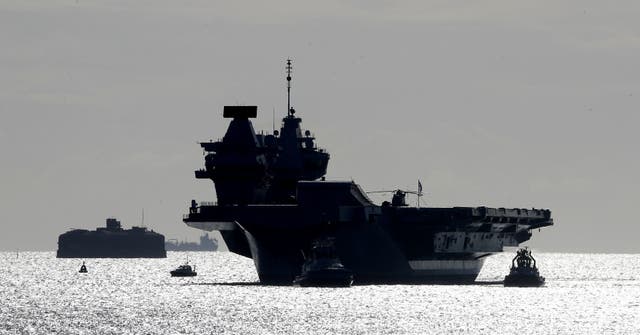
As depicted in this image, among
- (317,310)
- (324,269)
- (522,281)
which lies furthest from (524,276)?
(317,310)

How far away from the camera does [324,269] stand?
143250mm

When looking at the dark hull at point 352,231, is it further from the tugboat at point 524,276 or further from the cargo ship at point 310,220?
A: the tugboat at point 524,276

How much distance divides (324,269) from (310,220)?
437 centimetres

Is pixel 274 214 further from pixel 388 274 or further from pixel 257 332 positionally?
pixel 257 332

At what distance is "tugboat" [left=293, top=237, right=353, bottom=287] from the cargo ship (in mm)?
1674

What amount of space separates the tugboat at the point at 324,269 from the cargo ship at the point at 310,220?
1.67 metres

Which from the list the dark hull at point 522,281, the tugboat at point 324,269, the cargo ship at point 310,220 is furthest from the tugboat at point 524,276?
the tugboat at point 324,269

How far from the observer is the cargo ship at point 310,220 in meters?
144

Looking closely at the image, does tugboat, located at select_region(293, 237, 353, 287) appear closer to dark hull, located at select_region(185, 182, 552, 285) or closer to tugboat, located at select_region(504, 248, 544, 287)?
dark hull, located at select_region(185, 182, 552, 285)

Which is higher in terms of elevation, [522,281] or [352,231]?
[352,231]

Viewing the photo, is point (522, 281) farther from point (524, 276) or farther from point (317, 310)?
point (317, 310)

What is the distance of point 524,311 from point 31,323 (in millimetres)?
35595

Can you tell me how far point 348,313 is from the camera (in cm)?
11538

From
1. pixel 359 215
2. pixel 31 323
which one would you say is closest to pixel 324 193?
pixel 359 215
